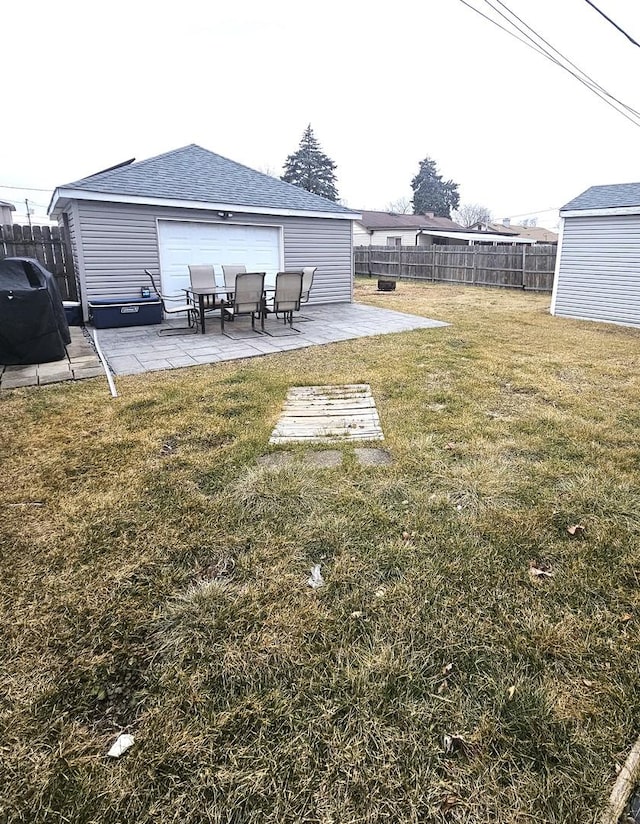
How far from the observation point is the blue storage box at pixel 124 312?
8062 mm

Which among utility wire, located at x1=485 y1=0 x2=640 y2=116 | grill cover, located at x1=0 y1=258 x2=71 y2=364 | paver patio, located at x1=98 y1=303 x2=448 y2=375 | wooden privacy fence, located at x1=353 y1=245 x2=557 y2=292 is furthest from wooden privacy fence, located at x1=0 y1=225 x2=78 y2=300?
wooden privacy fence, located at x1=353 y1=245 x2=557 y2=292

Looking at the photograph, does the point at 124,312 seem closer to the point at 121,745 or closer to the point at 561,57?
the point at 121,745

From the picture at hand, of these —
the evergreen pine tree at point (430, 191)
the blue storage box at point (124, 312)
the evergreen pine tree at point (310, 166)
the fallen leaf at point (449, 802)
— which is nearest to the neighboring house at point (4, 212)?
the blue storage box at point (124, 312)

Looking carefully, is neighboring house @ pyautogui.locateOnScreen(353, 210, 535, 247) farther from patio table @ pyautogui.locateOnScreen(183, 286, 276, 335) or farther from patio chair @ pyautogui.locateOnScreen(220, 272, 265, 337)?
patio chair @ pyautogui.locateOnScreen(220, 272, 265, 337)

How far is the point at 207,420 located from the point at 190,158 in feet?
30.4

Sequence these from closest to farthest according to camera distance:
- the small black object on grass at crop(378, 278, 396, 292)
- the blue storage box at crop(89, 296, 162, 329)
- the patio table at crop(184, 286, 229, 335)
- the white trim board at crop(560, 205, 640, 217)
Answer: the patio table at crop(184, 286, 229, 335) < the blue storage box at crop(89, 296, 162, 329) < the white trim board at crop(560, 205, 640, 217) < the small black object on grass at crop(378, 278, 396, 292)

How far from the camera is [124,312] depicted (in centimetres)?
824

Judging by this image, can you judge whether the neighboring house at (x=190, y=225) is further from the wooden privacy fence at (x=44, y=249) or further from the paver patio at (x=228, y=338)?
the paver patio at (x=228, y=338)

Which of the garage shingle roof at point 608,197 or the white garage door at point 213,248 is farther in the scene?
the garage shingle roof at point 608,197

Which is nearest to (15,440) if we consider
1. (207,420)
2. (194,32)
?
(207,420)

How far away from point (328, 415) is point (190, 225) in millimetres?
6996

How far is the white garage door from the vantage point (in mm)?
9148

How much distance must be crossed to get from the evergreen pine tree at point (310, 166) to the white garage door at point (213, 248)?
24.9 meters

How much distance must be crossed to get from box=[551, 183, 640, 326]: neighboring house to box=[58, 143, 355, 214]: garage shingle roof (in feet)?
16.9
